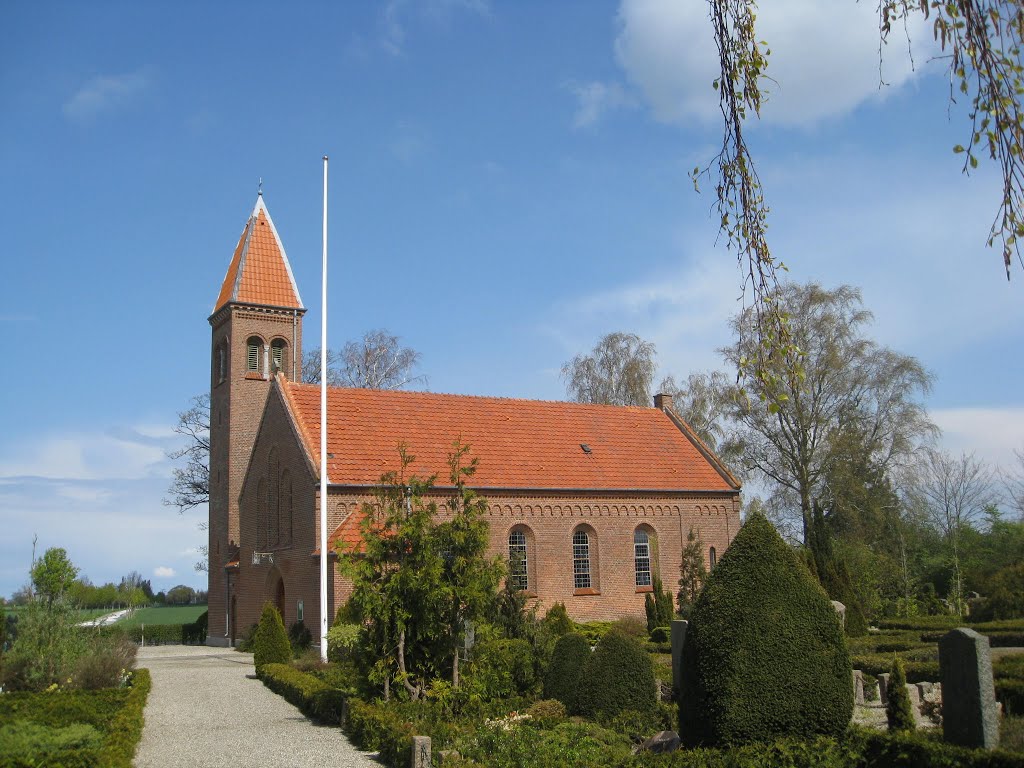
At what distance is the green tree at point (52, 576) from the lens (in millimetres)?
18875

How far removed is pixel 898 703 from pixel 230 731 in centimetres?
1065

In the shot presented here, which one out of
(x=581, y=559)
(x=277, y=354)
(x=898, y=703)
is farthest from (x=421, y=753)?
(x=277, y=354)

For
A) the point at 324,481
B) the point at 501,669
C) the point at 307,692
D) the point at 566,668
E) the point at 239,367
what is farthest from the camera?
the point at 239,367

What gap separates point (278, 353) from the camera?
3803 cm

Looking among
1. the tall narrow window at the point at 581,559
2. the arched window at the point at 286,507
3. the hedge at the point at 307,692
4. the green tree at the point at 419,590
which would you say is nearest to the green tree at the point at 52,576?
the hedge at the point at 307,692

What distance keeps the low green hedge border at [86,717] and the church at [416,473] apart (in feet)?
35.1

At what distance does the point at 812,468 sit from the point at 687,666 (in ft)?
114

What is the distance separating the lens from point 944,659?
9.77 metres

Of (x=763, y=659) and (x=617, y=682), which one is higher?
(x=763, y=659)

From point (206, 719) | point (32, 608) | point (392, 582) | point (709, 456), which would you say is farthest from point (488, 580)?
point (709, 456)

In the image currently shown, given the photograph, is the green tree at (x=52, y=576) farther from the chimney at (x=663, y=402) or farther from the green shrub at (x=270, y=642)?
the chimney at (x=663, y=402)

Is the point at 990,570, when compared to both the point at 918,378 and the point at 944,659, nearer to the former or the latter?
the point at 918,378

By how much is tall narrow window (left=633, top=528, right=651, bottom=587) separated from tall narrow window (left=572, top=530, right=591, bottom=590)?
200cm

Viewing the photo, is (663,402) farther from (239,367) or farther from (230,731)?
(230,731)
